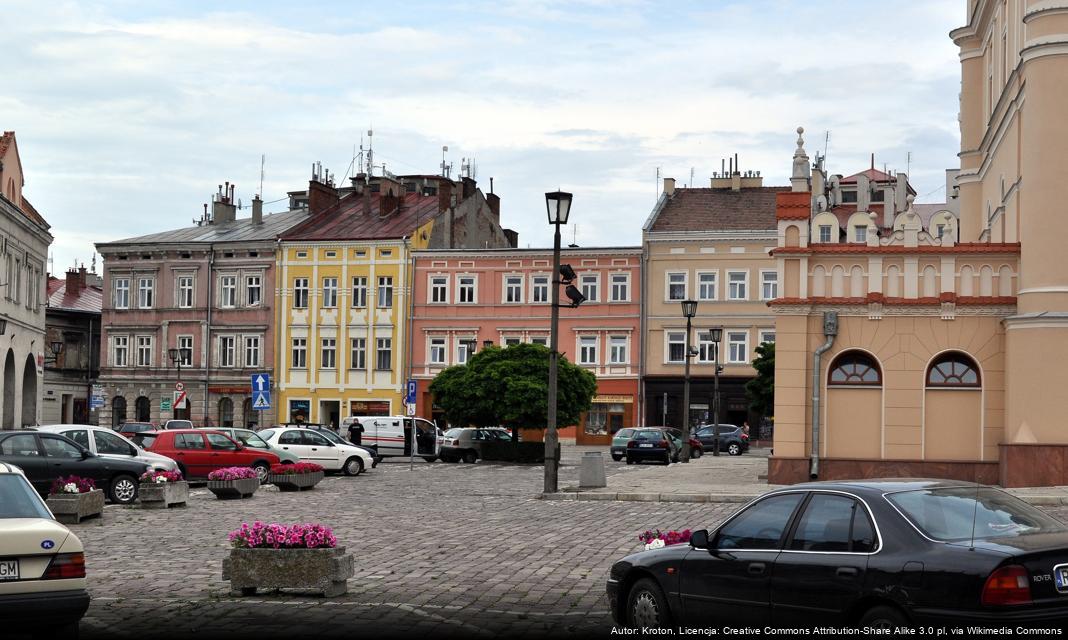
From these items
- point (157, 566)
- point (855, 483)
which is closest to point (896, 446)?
point (157, 566)

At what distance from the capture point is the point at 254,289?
76.2 metres

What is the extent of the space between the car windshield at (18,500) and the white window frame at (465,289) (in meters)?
61.1

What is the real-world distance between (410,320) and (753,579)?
64226 millimetres

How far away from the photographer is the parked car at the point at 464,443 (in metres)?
51.2

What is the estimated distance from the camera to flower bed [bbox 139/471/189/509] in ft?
81.0

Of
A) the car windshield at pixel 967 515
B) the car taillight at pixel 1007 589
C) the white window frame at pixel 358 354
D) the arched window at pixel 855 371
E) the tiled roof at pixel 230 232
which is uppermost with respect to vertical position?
the tiled roof at pixel 230 232

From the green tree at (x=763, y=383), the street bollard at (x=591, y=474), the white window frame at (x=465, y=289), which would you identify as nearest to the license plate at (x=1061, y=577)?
the street bollard at (x=591, y=474)

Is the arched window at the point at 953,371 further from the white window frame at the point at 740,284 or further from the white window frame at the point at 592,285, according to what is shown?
the white window frame at the point at 592,285

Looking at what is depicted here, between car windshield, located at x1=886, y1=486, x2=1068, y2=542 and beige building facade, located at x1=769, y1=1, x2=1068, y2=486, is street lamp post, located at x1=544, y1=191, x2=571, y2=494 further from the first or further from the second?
car windshield, located at x1=886, y1=486, x2=1068, y2=542

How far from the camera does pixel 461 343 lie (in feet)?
238

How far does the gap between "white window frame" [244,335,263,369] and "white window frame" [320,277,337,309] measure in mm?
4242

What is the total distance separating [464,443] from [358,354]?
24.0 metres

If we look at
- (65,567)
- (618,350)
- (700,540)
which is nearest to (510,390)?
(618,350)

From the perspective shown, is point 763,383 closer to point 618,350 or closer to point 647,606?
point 618,350
